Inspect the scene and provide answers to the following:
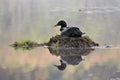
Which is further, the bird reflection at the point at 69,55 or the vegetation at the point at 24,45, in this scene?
the vegetation at the point at 24,45

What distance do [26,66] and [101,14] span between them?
78.2ft

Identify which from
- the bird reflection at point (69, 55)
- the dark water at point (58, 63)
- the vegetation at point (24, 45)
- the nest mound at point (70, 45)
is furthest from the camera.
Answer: the vegetation at point (24, 45)

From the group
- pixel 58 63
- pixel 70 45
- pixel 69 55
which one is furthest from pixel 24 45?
pixel 58 63

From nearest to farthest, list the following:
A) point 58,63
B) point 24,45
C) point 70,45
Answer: point 58,63, point 70,45, point 24,45

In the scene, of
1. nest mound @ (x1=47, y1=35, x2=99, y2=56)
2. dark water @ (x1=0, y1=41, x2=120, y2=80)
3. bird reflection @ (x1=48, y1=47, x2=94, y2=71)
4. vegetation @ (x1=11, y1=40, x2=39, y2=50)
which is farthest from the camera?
vegetation @ (x1=11, y1=40, x2=39, y2=50)

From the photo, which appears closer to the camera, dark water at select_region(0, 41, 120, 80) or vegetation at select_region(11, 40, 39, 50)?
dark water at select_region(0, 41, 120, 80)

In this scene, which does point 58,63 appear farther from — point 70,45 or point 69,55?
point 70,45

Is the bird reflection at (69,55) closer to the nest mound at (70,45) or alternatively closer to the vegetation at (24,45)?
the nest mound at (70,45)

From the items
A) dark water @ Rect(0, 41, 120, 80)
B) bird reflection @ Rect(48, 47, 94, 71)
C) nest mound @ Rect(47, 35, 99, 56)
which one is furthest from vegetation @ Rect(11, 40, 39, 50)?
bird reflection @ Rect(48, 47, 94, 71)

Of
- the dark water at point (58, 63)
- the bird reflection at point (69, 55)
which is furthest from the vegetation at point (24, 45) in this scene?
the bird reflection at point (69, 55)

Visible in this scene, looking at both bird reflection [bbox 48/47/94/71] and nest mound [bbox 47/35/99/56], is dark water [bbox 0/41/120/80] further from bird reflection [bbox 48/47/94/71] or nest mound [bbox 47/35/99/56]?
nest mound [bbox 47/35/99/56]

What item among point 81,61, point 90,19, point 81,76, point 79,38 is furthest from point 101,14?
point 81,76

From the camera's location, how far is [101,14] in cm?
4119

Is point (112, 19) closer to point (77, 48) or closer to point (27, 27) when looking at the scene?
point (27, 27)
